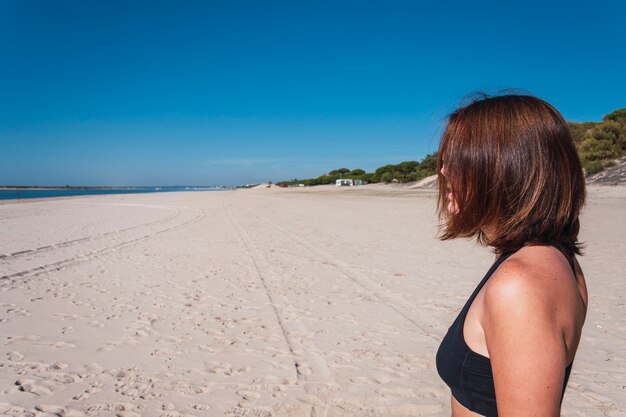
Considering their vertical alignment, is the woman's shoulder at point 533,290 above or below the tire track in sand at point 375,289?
above

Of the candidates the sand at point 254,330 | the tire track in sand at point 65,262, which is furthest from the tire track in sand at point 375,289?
the tire track in sand at point 65,262

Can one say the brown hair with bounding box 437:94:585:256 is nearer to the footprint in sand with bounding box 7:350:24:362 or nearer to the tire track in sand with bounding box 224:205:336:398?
the tire track in sand with bounding box 224:205:336:398

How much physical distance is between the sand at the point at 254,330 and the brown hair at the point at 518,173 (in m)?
2.85

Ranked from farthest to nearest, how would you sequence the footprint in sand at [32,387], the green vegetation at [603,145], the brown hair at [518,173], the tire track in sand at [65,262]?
1. the green vegetation at [603,145]
2. the tire track in sand at [65,262]
3. the footprint in sand at [32,387]
4. the brown hair at [518,173]

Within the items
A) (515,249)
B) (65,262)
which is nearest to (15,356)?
(515,249)

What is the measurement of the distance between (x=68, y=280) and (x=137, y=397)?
17.9ft

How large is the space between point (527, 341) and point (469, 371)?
1.16 feet

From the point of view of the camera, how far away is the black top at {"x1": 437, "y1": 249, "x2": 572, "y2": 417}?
1.11 metres

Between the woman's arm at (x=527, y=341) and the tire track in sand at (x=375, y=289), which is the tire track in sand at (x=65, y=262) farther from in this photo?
the woman's arm at (x=527, y=341)

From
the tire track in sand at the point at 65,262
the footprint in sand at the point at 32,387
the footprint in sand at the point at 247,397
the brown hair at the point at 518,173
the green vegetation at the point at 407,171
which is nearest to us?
the brown hair at the point at 518,173

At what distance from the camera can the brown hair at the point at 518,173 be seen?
3.50ft

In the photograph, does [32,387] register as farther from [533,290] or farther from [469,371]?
[533,290]

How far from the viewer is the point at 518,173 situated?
1.07 metres

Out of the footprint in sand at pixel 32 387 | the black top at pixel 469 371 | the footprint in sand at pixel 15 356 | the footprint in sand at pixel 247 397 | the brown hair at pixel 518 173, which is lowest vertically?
the footprint in sand at pixel 247 397
